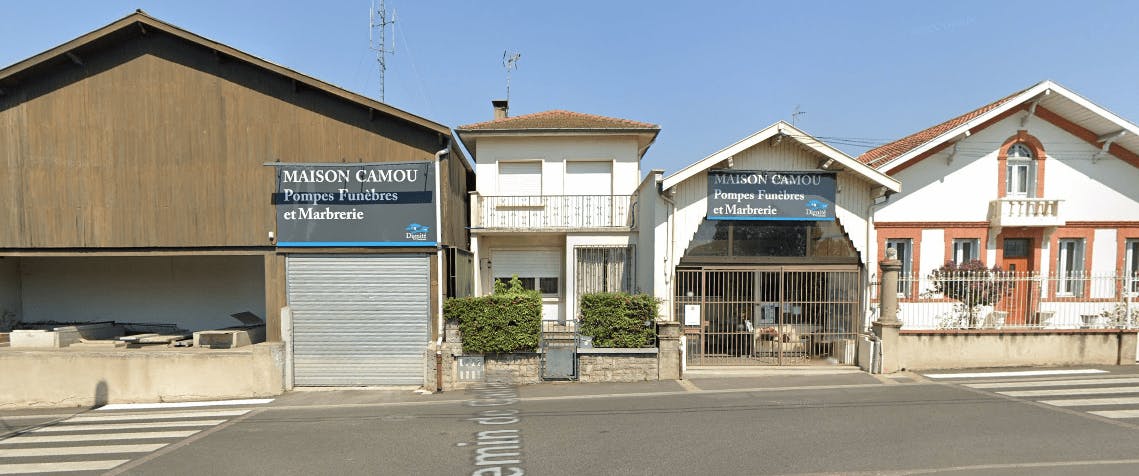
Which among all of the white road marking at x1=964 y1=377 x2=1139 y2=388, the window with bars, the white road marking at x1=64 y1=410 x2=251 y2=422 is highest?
the window with bars

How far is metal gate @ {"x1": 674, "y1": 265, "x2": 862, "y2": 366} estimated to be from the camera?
1091 centimetres

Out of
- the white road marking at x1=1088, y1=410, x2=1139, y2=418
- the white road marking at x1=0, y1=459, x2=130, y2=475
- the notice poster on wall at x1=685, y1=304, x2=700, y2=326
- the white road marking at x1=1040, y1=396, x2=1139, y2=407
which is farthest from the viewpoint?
the notice poster on wall at x1=685, y1=304, x2=700, y2=326

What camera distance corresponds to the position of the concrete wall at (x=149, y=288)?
41.1 ft

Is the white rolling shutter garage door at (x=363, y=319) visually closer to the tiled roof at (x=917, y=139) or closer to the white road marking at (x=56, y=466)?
the white road marking at (x=56, y=466)

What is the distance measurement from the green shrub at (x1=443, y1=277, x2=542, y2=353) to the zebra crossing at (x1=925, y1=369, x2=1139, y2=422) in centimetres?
847

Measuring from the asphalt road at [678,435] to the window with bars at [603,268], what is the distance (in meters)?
4.05

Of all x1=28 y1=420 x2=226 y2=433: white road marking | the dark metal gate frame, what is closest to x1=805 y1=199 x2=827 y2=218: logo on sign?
the dark metal gate frame

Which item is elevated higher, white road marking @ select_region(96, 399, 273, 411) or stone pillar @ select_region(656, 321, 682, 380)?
stone pillar @ select_region(656, 321, 682, 380)

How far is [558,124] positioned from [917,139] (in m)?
10.4

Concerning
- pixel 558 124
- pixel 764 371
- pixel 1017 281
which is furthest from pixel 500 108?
pixel 1017 281

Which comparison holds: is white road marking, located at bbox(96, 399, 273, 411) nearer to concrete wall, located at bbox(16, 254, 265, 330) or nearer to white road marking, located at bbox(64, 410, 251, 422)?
white road marking, located at bbox(64, 410, 251, 422)

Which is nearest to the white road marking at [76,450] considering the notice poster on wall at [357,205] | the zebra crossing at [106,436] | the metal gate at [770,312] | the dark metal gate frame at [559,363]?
the zebra crossing at [106,436]

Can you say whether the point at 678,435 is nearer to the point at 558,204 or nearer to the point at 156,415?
the point at 558,204

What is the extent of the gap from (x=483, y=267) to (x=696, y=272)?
6.11m
